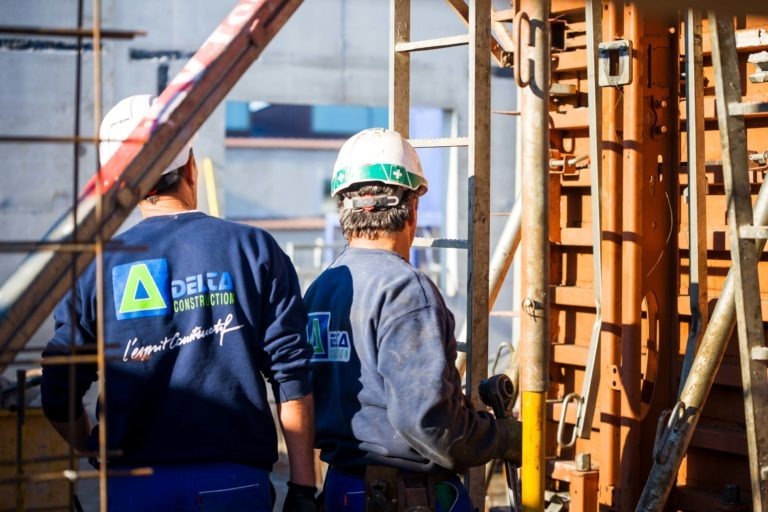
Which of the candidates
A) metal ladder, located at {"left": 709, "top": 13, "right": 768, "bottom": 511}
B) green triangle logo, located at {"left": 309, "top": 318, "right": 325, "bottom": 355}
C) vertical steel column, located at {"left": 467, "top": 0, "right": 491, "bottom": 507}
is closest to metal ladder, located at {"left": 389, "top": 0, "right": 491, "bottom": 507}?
vertical steel column, located at {"left": 467, "top": 0, "right": 491, "bottom": 507}

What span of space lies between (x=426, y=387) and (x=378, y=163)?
0.79 meters

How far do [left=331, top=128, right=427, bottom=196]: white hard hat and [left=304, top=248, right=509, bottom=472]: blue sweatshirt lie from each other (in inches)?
9.4

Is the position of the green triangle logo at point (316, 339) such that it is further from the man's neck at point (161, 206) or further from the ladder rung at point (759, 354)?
the ladder rung at point (759, 354)

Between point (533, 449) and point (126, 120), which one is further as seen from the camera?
point (126, 120)

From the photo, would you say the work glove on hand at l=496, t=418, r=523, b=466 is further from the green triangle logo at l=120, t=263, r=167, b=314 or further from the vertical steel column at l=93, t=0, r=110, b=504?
the vertical steel column at l=93, t=0, r=110, b=504

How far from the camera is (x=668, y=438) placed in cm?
407

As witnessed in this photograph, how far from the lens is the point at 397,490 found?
3.36m

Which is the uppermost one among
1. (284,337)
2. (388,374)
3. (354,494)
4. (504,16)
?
(504,16)

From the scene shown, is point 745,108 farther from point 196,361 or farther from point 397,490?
point 196,361

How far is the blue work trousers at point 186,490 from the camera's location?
3.12 metres

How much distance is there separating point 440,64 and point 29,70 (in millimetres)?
5176

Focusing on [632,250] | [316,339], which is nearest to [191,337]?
[316,339]

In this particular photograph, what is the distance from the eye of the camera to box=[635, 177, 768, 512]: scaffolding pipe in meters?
3.95

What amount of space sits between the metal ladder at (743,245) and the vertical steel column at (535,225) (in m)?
0.65
